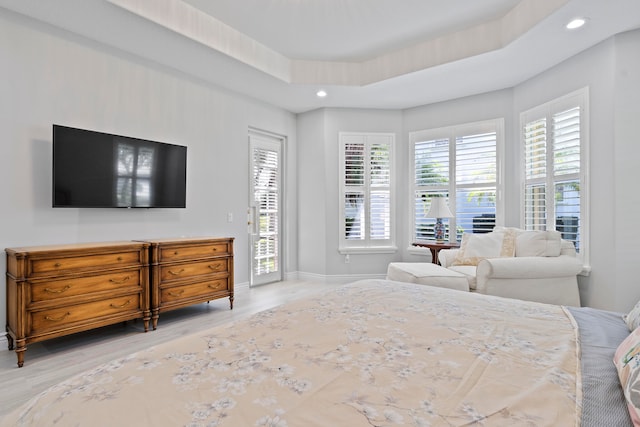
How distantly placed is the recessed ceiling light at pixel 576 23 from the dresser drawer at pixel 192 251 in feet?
12.5

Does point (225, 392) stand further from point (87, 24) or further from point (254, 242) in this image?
point (254, 242)

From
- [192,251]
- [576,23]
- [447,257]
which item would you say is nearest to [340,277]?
[447,257]

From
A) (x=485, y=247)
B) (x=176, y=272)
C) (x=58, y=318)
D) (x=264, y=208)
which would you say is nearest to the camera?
(x=58, y=318)

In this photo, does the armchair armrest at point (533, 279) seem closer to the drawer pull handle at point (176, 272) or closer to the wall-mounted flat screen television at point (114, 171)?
Answer: the drawer pull handle at point (176, 272)

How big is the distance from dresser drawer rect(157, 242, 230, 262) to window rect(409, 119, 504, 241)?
2788 millimetres

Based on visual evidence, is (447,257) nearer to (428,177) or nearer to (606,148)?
(428,177)

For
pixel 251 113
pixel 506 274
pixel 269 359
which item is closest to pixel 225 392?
pixel 269 359

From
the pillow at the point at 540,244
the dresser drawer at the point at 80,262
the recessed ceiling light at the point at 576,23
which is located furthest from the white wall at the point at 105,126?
the recessed ceiling light at the point at 576,23

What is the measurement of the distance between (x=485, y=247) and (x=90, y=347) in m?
3.89

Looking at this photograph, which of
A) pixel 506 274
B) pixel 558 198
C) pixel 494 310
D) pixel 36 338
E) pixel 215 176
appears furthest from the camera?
pixel 215 176

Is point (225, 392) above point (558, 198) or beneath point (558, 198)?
beneath

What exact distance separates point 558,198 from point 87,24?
4.83 metres

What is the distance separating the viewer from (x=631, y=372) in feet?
2.66

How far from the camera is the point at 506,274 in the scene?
10.5ft
